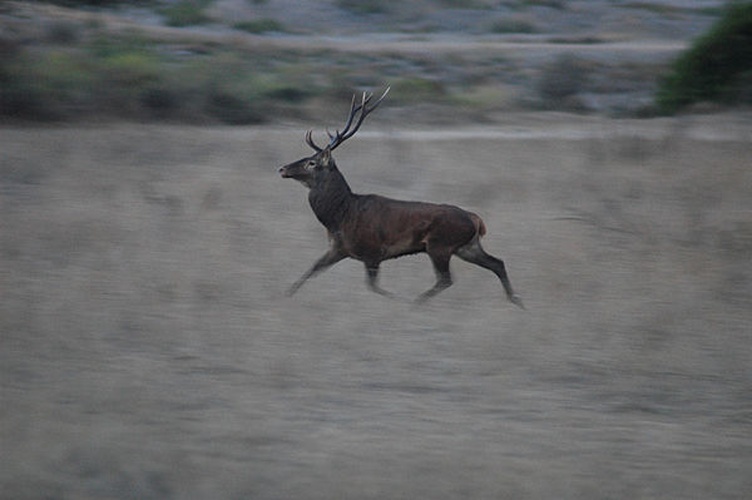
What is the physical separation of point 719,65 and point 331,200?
1375cm

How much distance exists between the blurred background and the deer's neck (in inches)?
35.5

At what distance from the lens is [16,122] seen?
19562 mm

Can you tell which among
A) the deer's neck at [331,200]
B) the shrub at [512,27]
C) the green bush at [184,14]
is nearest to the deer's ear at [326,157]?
the deer's neck at [331,200]

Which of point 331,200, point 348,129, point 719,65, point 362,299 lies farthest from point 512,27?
point 331,200

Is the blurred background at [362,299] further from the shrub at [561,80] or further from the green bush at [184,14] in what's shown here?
the green bush at [184,14]

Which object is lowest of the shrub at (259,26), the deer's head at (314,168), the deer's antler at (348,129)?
the shrub at (259,26)

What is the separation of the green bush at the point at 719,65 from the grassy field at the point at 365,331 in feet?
14.2

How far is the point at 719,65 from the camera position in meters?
22.3

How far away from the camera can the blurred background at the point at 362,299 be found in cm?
772

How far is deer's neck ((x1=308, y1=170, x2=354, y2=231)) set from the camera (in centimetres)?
1024

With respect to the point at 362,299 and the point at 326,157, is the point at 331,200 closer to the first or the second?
the point at 326,157

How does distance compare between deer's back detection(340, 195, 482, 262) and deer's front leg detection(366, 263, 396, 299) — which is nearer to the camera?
deer's back detection(340, 195, 482, 262)

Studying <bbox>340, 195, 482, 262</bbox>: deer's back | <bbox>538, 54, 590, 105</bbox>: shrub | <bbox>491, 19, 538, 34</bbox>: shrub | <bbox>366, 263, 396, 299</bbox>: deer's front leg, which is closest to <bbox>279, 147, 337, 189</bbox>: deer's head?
<bbox>340, 195, 482, 262</bbox>: deer's back

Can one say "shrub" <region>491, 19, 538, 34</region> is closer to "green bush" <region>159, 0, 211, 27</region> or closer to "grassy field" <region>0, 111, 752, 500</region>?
"green bush" <region>159, 0, 211, 27</region>
